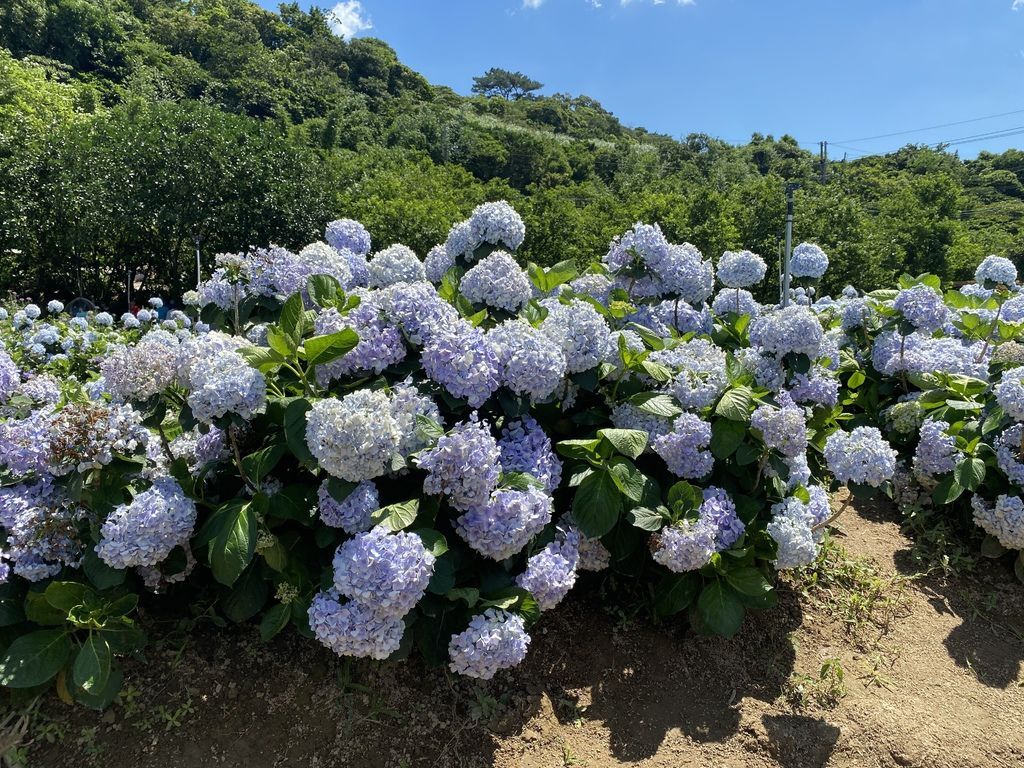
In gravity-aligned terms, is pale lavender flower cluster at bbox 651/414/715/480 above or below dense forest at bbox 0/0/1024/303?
below

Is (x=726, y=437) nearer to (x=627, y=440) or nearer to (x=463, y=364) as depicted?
(x=627, y=440)

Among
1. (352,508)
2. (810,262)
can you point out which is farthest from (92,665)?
(810,262)

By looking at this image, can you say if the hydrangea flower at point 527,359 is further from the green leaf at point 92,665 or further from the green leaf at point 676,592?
the green leaf at point 92,665

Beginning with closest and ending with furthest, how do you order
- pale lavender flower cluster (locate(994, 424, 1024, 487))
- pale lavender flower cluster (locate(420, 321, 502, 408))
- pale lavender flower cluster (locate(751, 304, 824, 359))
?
pale lavender flower cluster (locate(420, 321, 502, 408)) < pale lavender flower cluster (locate(751, 304, 824, 359)) < pale lavender flower cluster (locate(994, 424, 1024, 487))

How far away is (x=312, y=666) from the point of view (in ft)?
7.70

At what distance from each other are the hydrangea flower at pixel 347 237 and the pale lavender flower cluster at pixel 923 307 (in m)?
3.40

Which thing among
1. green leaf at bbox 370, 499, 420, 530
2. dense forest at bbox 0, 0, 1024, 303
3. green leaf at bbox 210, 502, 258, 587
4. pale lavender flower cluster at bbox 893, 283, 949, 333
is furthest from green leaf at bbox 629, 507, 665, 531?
dense forest at bbox 0, 0, 1024, 303

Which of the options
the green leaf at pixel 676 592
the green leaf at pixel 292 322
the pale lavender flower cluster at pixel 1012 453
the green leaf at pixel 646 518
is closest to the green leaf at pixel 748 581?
the green leaf at pixel 676 592

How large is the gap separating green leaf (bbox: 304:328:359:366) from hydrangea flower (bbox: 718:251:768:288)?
276 centimetres

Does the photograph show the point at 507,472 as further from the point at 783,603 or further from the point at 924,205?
the point at 924,205

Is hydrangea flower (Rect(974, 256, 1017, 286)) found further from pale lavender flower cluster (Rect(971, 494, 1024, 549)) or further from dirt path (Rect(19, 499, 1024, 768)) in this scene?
dirt path (Rect(19, 499, 1024, 768))

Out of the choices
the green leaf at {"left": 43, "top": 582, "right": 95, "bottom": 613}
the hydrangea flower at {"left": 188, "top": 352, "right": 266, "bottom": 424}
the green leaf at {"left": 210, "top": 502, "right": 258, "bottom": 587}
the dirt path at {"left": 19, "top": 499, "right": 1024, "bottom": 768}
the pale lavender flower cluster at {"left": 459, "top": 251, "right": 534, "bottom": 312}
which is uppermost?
the pale lavender flower cluster at {"left": 459, "top": 251, "right": 534, "bottom": 312}

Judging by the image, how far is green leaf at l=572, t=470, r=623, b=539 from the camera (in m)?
2.19

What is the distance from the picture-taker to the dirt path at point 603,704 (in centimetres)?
210
